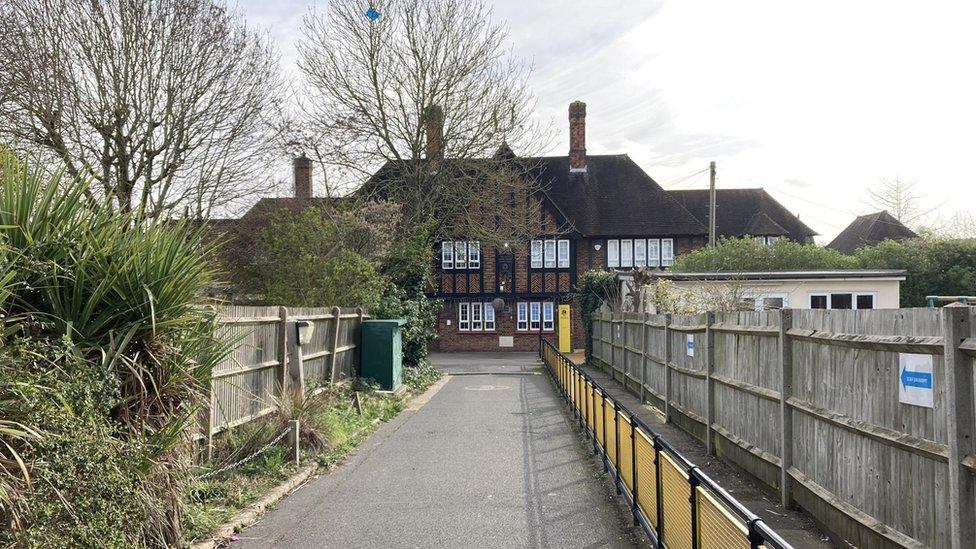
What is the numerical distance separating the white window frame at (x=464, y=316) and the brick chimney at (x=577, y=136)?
11420mm

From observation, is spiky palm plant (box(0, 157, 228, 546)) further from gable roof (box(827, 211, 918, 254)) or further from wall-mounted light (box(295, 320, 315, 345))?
gable roof (box(827, 211, 918, 254))

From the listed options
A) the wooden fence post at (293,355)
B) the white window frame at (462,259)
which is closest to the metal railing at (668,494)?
the wooden fence post at (293,355)

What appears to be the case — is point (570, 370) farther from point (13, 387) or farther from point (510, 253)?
point (510, 253)

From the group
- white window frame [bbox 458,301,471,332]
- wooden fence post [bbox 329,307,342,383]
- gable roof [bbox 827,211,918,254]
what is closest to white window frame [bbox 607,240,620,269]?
white window frame [bbox 458,301,471,332]

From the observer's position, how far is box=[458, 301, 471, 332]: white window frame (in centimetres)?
4356

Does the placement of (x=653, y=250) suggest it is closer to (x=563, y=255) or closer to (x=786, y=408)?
(x=563, y=255)

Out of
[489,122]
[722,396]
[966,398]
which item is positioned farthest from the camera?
[489,122]

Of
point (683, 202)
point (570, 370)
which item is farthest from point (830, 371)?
point (683, 202)

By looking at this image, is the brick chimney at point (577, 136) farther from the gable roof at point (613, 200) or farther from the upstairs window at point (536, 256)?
the upstairs window at point (536, 256)

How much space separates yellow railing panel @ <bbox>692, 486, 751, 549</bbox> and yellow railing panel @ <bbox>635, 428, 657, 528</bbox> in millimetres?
1529

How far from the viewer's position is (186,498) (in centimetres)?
668

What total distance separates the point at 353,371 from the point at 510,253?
2463cm

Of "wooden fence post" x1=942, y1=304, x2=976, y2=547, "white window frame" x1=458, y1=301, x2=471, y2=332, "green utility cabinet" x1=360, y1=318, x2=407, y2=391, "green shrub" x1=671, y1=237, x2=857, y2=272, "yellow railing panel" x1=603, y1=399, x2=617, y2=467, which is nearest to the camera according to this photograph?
"wooden fence post" x1=942, y1=304, x2=976, y2=547

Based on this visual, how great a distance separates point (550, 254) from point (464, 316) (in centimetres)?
594
